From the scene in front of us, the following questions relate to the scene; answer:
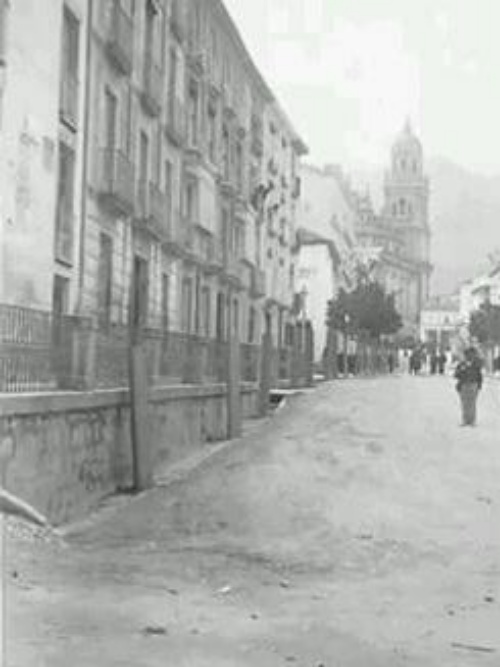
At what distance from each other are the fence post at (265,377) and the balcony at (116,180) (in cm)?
378

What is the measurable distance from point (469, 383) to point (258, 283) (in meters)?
3.16

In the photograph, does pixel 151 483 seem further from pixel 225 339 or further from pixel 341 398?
pixel 341 398

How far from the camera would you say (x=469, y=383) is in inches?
490

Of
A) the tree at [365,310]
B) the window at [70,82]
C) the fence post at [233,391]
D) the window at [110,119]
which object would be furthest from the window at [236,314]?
the tree at [365,310]

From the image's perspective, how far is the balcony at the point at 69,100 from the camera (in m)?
9.40

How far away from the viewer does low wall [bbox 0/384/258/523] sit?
5.52 metres

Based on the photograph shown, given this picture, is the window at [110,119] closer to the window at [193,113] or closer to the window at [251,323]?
the window at [193,113]

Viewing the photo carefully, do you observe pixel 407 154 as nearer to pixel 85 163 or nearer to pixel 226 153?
pixel 85 163

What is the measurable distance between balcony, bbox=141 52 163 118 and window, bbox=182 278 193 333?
6.48ft

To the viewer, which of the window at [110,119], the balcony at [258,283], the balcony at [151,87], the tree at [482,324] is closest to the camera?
the window at [110,119]

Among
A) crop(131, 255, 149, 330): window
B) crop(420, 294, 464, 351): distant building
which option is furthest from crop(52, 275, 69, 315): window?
crop(420, 294, 464, 351): distant building

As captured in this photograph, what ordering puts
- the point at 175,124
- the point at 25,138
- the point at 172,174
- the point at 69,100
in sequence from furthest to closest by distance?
the point at 172,174, the point at 175,124, the point at 69,100, the point at 25,138

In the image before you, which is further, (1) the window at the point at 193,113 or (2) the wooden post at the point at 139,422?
(1) the window at the point at 193,113

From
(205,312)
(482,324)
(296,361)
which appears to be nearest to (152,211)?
(205,312)
